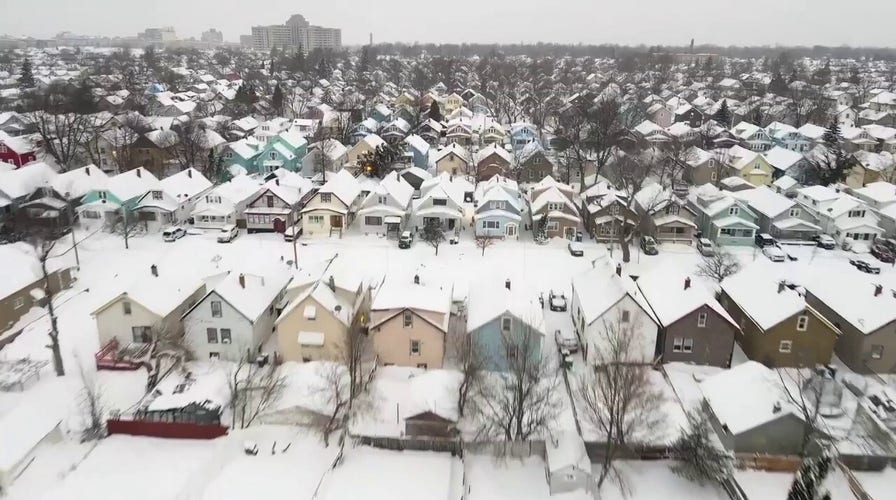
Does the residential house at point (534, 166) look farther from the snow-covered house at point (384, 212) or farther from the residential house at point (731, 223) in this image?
the residential house at point (731, 223)

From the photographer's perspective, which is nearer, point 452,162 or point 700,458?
point 700,458

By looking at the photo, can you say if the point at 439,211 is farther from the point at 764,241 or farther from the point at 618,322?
the point at 764,241

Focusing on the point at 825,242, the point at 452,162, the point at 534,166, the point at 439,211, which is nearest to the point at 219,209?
the point at 439,211

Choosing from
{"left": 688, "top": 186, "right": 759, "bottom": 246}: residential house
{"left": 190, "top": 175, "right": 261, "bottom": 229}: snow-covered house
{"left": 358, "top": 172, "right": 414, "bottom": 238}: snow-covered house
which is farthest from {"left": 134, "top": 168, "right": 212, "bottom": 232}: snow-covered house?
{"left": 688, "top": 186, "right": 759, "bottom": 246}: residential house

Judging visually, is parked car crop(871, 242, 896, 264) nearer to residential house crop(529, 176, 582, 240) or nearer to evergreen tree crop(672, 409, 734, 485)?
residential house crop(529, 176, 582, 240)

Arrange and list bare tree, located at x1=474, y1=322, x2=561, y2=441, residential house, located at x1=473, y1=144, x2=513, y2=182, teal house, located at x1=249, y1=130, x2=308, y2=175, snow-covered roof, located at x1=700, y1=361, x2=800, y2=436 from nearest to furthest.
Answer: snow-covered roof, located at x1=700, y1=361, x2=800, y2=436
bare tree, located at x1=474, y1=322, x2=561, y2=441
residential house, located at x1=473, y1=144, x2=513, y2=182
teal house, located at x1=249, y1=130, x2=308, y2=175

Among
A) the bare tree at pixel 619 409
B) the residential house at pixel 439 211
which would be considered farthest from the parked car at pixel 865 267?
the residential house at pixel 439 211

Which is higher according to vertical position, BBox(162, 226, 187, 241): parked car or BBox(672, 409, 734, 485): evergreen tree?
BBox(672, 409, 734, 485): evergreen tree
